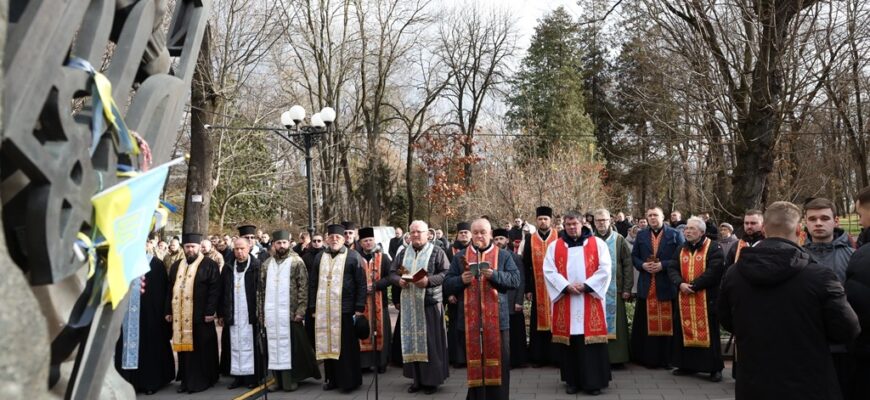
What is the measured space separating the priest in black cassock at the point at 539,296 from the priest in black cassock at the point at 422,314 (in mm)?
1711

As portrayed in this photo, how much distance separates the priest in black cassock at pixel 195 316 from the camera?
991 cm

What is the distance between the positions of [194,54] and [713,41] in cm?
1022

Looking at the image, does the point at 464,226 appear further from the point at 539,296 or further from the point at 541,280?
the point at 539,296

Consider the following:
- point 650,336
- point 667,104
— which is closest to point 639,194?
point 667,104

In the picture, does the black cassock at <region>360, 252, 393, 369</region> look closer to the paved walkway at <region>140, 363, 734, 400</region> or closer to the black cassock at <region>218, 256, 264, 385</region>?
the paved walkway at <region>140, 363, 734, 400</region>

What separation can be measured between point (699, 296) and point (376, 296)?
4193mm

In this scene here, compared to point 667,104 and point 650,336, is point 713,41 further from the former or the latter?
point 650,336

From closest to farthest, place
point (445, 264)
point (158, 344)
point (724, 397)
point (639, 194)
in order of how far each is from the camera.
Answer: point (724, 397) → point (445, 264) → point (158, 344) → point (639, 194)

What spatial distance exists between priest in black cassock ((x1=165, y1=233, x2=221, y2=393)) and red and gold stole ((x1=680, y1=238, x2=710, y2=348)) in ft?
19.7

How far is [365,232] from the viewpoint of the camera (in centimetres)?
1033

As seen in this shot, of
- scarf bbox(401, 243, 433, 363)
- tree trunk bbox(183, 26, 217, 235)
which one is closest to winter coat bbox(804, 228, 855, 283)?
scarf bbox(401, 243, 433, 363)

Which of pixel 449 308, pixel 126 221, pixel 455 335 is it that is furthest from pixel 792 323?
pixel 455 335

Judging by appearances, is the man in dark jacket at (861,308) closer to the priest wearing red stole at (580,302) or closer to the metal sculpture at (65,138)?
the priest wearing red stole at (580,302)

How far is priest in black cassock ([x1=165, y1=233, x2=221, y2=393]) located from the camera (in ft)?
32.5
